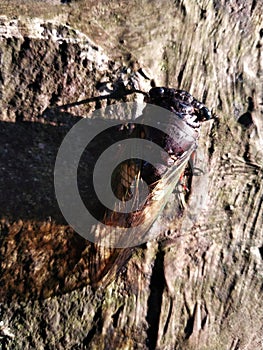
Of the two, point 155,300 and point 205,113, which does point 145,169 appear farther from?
point 155,300

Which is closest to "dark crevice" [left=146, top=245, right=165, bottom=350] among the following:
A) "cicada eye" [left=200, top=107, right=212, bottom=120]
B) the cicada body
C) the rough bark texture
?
the rough bark texture

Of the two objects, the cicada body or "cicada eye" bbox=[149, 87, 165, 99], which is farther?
"cicada eye" bbox=[149, 87, 165, 99]

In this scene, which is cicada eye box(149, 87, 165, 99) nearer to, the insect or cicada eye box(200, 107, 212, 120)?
the insect

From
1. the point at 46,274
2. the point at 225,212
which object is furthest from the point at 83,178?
the point at 225,212

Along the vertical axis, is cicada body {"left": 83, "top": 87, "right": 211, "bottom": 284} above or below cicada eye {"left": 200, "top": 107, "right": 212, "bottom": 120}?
below

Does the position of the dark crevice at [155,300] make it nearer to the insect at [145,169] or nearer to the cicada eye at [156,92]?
the insect at [145,169]

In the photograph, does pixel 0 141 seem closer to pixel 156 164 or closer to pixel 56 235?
pixel 56 235

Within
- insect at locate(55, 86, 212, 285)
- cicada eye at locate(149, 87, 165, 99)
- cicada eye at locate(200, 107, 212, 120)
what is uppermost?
cicada eye at locate(149, 87, 165, 99)

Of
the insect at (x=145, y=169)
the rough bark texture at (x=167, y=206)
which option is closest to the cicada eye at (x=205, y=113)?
the insect at (x=145, y=169)
